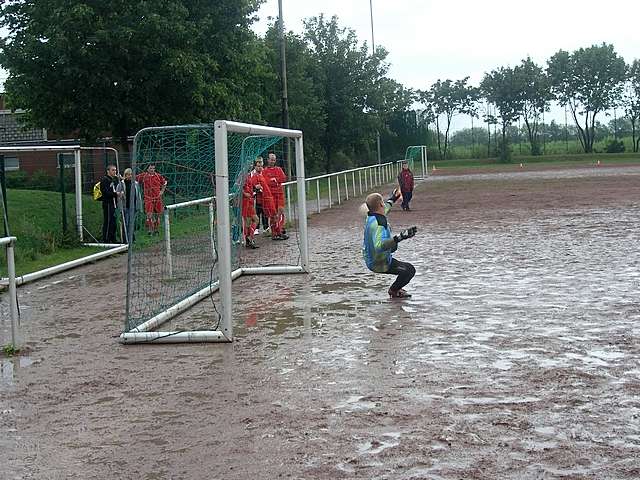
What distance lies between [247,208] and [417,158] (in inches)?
1488

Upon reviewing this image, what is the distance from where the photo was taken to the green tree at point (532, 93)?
75312 mm

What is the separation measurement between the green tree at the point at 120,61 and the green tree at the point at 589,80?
51024mm

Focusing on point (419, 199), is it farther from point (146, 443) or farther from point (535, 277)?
point (146, 443)

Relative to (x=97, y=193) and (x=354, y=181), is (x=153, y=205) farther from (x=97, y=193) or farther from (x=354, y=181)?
(x=354, y=181)

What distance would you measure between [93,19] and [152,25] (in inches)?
63.1

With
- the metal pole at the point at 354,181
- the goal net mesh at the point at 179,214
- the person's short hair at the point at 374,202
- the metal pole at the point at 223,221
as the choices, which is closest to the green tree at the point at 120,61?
the metal pole at the point at 354,181

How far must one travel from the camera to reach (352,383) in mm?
7520

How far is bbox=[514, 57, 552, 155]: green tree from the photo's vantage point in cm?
7531

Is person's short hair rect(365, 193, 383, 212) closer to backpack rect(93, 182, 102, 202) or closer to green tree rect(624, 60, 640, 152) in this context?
backpack rect(93, 182, 102, 202)

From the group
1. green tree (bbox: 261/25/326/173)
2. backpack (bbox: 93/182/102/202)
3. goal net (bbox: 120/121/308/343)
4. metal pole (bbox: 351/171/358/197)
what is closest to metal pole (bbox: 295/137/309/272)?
goal net (bbox: 120/121/308/343)

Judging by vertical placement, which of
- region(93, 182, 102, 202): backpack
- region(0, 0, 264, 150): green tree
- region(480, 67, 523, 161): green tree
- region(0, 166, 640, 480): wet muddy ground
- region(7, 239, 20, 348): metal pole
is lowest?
region(0, 166, 640, 480): wet muddy ground

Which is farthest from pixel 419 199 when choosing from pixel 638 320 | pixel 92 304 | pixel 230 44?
pixel 638 320

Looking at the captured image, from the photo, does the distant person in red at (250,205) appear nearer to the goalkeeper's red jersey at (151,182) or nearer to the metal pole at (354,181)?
the goalkeeper's red jersey at (151,182)

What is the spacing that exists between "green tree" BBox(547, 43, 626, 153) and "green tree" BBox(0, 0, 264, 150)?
51024mm
